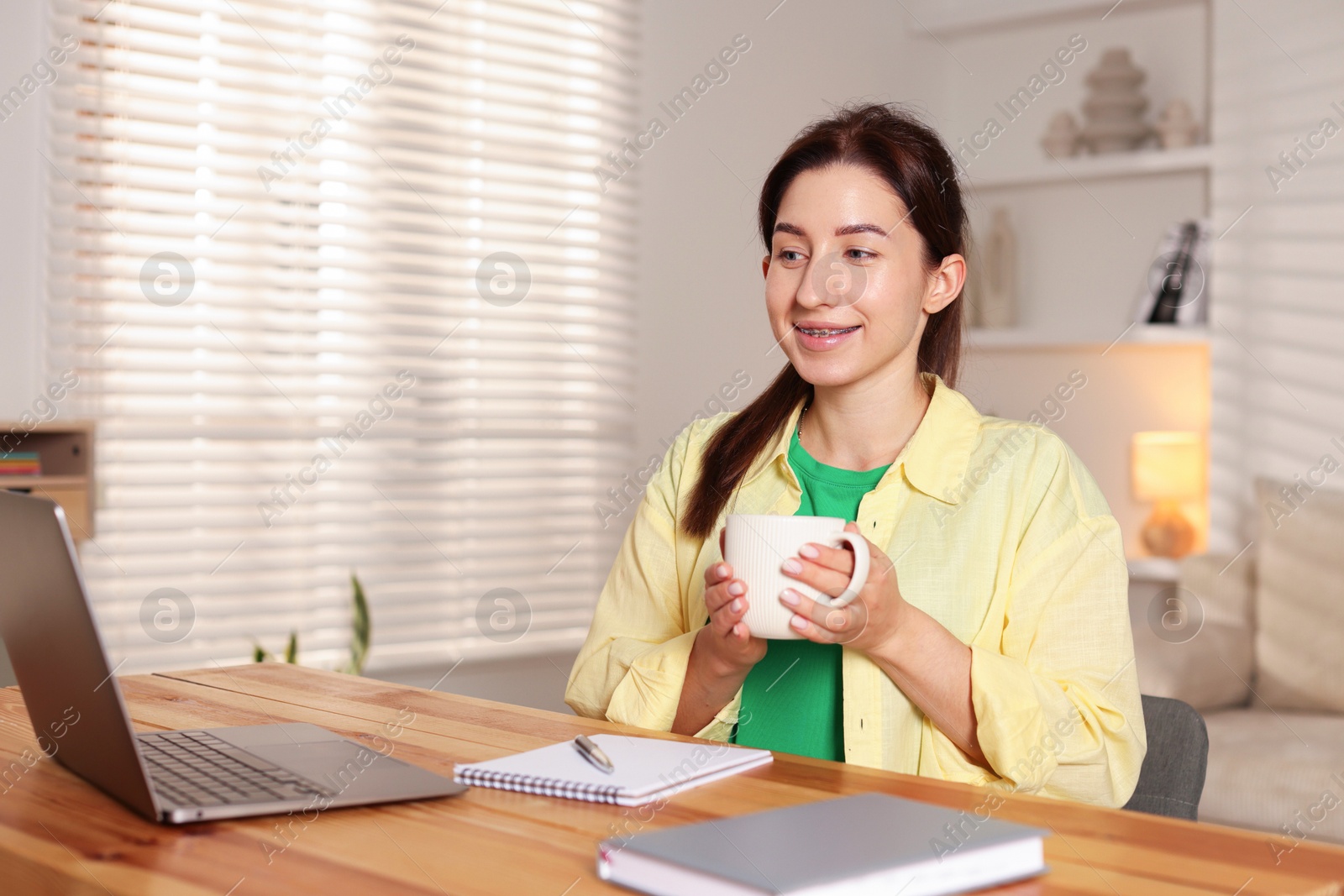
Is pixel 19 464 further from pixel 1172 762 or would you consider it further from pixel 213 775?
pixel 1172 762

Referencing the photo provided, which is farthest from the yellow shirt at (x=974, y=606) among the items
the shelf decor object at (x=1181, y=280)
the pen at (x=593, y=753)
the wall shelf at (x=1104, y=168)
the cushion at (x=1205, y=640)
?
the wall shelf at (x=1104, y=168)

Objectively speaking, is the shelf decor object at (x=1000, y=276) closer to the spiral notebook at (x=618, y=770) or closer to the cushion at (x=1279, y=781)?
the cushion at (x=1279, y=781)

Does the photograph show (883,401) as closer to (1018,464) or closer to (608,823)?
(1018,464)

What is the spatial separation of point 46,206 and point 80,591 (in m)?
2.27

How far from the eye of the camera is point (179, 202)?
292 centimetres

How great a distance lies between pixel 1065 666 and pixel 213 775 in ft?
2.64

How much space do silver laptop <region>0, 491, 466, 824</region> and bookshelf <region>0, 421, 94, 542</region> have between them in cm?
152

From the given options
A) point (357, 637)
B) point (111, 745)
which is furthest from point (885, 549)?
point (357, 637)

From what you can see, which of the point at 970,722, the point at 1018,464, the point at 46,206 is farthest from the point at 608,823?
the point at 46,206

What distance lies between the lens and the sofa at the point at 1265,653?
2.77 meters

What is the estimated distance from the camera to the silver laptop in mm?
807

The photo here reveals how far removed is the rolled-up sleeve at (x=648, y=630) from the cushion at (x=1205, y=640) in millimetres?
1905

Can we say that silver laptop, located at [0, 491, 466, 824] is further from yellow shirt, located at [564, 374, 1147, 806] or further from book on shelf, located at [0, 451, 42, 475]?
book on shelf, located at [0, 451, 42, 475]

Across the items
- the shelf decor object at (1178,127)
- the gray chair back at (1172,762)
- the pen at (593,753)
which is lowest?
the gray chair back at (1172,762)
